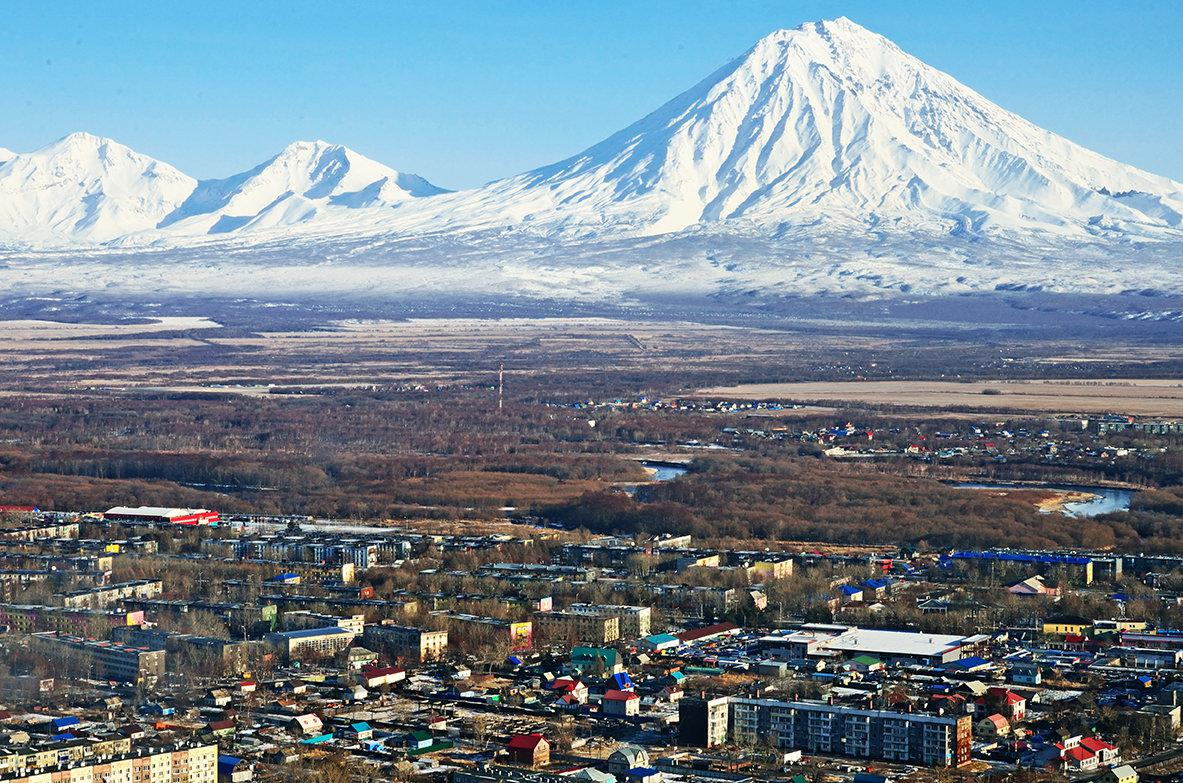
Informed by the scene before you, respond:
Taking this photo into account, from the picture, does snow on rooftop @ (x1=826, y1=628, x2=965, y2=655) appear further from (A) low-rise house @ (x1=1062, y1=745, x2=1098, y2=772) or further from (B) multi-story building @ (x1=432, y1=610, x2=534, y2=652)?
(A) low-rise house @ (x1=1062, y1=745, x2=1098, y2=772)

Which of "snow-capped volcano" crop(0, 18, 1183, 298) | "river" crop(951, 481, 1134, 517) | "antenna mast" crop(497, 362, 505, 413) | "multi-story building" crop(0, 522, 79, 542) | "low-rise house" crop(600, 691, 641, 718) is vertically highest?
"snow-capped volcano" crop(0, 18, 1183, 298)

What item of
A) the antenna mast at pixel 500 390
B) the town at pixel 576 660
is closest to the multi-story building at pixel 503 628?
the town at pixel 576 660

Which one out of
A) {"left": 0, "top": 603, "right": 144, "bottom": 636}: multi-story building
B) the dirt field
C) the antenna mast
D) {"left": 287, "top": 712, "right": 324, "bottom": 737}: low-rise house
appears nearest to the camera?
{"left": 287, "top": 712, "right": 324, "bottom": 737}: low-rise house

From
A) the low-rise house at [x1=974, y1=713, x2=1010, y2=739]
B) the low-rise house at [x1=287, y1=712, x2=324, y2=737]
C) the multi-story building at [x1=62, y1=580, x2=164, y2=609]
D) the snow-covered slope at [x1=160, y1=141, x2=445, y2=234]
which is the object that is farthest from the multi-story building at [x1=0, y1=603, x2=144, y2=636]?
the snow-covered slope at [x1=160, y1=141, x2=445, y2=234]

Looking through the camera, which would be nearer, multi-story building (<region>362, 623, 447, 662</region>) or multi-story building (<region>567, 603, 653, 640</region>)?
multi-story building (<region>362, 623, 447, 662</region>)

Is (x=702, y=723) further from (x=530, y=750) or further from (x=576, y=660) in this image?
(x=576, y=660)

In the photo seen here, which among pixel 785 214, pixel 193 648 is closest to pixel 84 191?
pixel 785 214

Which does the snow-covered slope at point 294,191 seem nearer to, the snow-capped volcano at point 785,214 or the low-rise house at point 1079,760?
the snow-capped volcano at point 785,214
